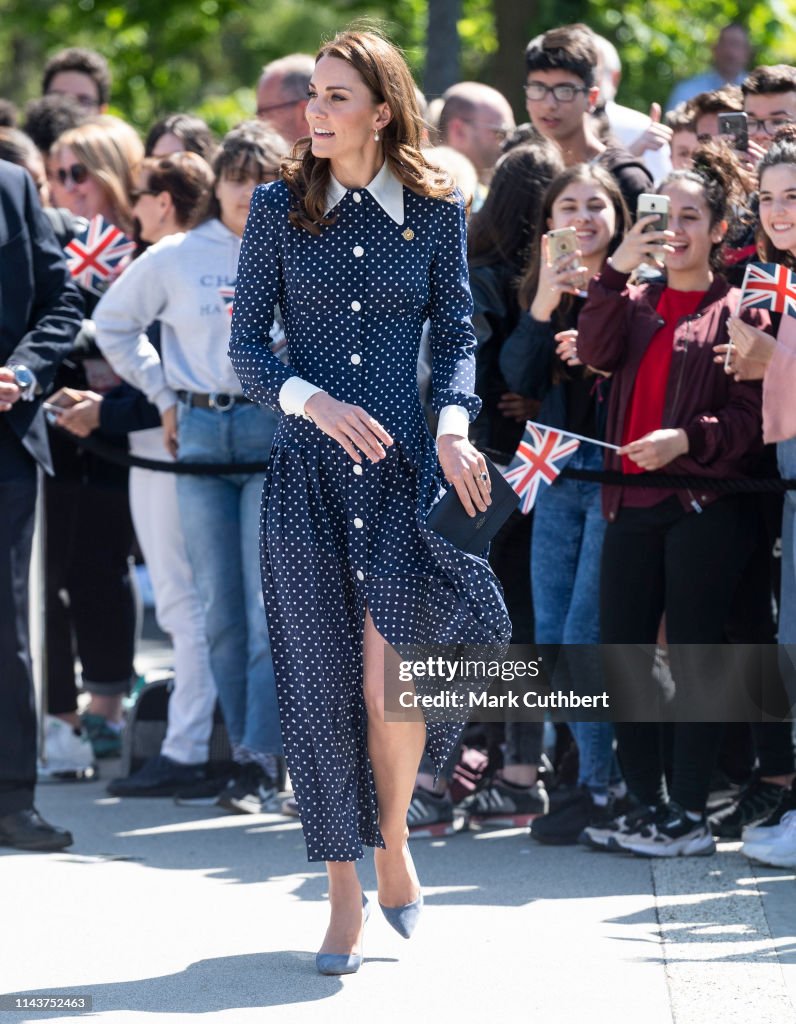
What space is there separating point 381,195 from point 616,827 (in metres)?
2.29

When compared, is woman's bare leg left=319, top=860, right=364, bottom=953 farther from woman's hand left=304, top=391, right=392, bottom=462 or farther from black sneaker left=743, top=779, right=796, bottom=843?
black sneaker left=743, top=779, right=796, bottom=843

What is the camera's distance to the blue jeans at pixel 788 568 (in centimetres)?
554

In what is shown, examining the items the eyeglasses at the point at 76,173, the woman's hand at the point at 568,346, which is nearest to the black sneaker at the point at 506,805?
the woman's hand at the point at 568,346

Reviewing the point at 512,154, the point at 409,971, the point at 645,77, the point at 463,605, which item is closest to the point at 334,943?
the point at 409,971

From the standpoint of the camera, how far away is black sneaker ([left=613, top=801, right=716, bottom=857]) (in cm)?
566

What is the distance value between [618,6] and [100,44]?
6751 millimetres

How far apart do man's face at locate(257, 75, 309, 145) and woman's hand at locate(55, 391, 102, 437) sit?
66.5 inches

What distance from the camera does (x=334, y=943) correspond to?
177 inches

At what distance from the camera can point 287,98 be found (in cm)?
799

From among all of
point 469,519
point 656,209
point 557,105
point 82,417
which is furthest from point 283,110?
point 469,519

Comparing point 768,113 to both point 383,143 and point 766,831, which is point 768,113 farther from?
point 766,831

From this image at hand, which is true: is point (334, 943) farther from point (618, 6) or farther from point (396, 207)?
point (618, 6)

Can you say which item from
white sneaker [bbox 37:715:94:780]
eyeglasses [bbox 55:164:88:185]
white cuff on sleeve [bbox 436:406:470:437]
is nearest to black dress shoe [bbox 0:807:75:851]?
white sneaker [bbox 37:715:94:780]

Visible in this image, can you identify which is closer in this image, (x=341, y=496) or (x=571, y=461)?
(x=341, y=496)
